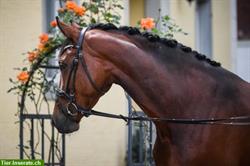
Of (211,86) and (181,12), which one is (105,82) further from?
(181,12)

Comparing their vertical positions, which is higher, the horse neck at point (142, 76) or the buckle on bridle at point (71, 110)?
the horse neck at point (142, 76)

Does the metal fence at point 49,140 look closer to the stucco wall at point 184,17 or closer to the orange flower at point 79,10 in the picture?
the orange flower at point 79,10

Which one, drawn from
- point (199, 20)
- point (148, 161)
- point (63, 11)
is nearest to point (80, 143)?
point (148, 161)

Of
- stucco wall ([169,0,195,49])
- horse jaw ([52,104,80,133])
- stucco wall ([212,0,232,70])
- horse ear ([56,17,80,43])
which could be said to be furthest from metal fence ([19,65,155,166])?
stucco wall ([212,0,232,70])

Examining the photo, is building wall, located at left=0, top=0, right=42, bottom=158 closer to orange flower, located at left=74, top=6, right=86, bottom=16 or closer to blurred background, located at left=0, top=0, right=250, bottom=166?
blurred background, located at left=0, top=0, right=250, bottom=166

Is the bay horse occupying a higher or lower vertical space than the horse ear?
lower

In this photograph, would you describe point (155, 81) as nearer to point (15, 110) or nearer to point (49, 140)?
point (49, 140)

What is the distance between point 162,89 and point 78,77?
0.61 meters

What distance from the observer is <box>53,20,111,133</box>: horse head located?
4.61 meters

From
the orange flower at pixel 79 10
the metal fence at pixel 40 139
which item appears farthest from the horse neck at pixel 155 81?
the metal fence at pixel 40 139

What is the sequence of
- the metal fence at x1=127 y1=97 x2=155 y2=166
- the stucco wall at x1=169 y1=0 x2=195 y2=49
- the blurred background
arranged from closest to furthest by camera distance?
the metal fence at x1=127 y1=97 x2=155 y2=166 < the blurred background < the stucco wall at x1=169 y1=0 x2=195 y2=49

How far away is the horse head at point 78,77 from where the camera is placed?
4.61 m

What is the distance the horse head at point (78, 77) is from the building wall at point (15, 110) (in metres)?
3.46

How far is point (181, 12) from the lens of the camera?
1096cm
